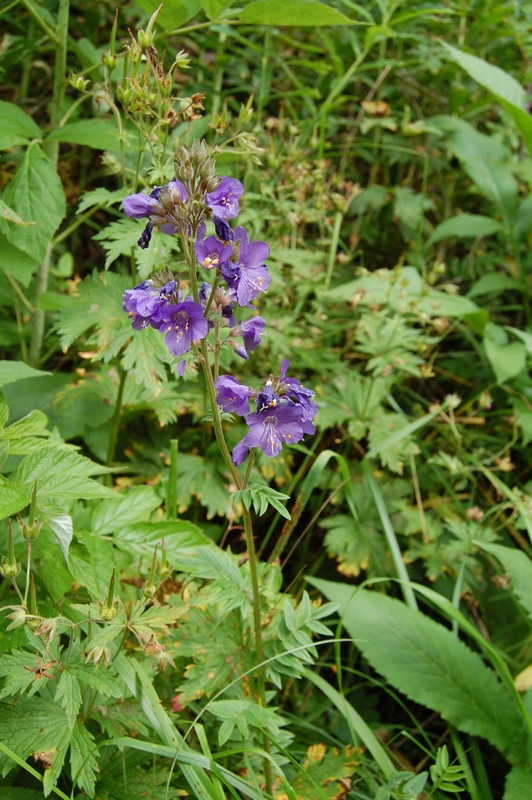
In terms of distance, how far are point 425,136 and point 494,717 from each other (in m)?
3.11

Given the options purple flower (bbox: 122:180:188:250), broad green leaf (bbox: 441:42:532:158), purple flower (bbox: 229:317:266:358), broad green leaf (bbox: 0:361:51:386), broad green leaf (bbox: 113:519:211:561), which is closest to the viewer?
purple flower (bbox: 122:180:188:250)

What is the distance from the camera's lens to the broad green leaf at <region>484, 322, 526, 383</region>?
281 cm

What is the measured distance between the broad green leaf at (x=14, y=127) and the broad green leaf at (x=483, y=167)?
2245 millimetres

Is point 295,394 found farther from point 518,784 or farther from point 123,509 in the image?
point 518,784

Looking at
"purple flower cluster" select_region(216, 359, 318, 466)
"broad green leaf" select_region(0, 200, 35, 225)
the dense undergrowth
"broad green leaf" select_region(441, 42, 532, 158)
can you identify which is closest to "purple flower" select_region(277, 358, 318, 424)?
"purple flower cluster" select_region(216, 359, 318, 466)

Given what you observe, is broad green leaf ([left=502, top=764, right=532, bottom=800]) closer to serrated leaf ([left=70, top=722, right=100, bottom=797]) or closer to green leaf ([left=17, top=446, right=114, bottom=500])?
serrated leaf ([left=70, top=722, right=100, bottom=797])

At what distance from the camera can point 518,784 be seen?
177 centimetres

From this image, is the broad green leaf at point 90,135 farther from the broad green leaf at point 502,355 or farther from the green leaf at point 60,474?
the broad green leaf at point 502,355

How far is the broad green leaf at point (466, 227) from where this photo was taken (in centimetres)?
331

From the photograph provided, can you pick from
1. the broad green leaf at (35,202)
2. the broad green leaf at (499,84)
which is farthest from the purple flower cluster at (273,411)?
the broad green leaf at (499,84)

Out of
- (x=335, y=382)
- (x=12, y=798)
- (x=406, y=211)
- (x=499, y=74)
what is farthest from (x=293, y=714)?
(x=499, y=74)

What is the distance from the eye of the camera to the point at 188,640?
1647 millimetres

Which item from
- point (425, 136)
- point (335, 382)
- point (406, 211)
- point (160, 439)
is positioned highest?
point (425, 136)

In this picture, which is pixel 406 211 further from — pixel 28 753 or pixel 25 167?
pixel 28 753
